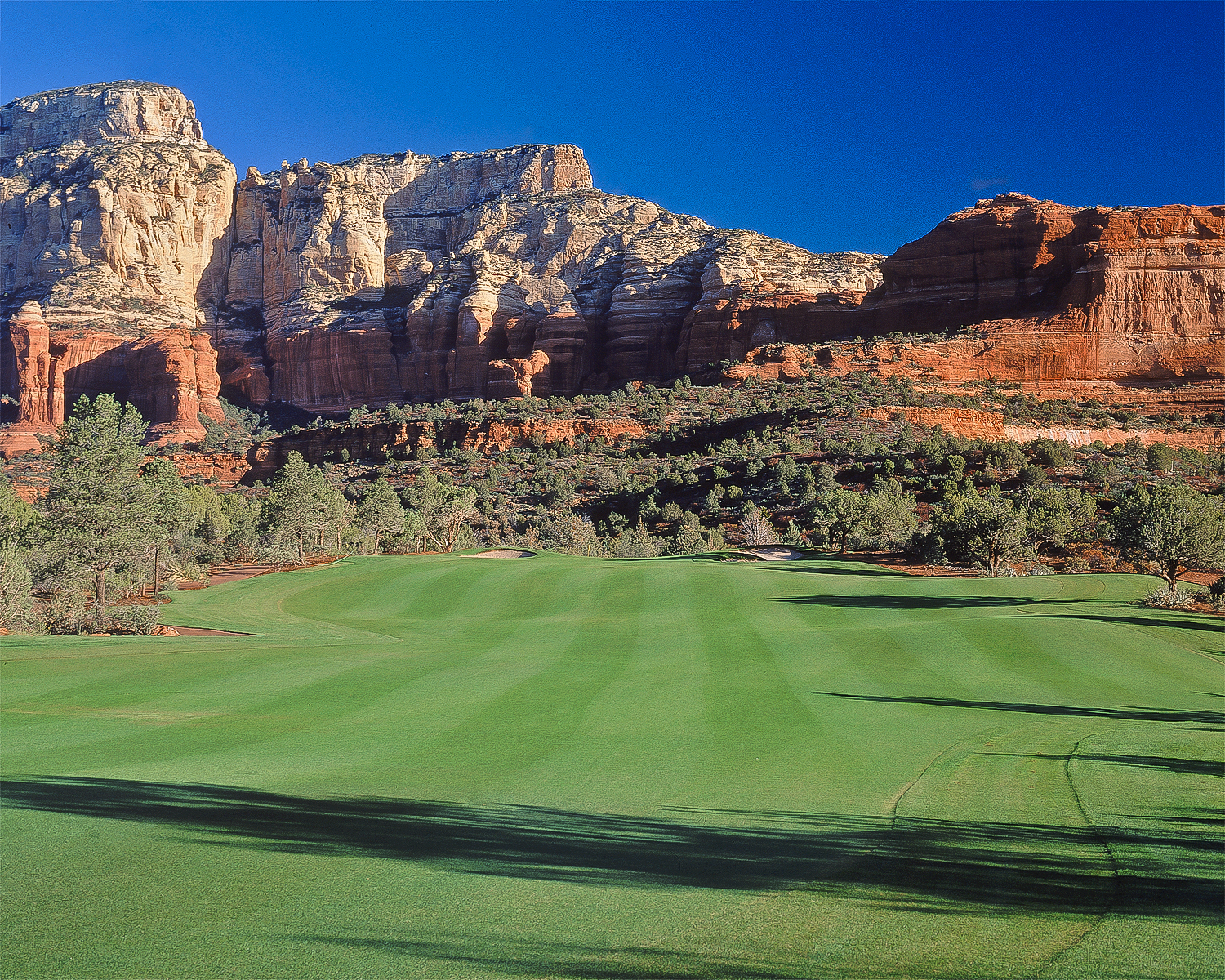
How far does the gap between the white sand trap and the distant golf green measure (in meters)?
19.6

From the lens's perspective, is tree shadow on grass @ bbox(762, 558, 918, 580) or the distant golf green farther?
tree shadow on grass @ bbox(762, 558, 918, 580)

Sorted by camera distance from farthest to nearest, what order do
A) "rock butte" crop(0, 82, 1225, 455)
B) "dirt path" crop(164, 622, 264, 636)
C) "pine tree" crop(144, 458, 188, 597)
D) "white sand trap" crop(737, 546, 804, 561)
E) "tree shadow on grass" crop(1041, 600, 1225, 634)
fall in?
"rock butte" crop(0, 82, 1225, 455) < "white sand trap" crop(737, 546, 804, 561) < "pine tree" crop(144, 458, 188, 597) < "dirt path" crop(164, 622, 264, 636) < "tree shadow on grass" crop(1041, 600, 1225, 634)

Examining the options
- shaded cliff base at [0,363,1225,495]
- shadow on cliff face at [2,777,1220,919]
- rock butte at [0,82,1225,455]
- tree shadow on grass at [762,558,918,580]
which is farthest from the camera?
rock butte at [0,82,1225,455]

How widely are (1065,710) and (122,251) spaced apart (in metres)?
136

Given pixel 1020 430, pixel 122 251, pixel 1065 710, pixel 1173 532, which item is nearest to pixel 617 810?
pixel 1065 710

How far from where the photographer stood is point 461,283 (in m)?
119

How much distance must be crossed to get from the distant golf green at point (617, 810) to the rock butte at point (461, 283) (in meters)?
68.9

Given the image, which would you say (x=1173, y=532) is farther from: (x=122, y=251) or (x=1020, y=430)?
(x=122, y=251)

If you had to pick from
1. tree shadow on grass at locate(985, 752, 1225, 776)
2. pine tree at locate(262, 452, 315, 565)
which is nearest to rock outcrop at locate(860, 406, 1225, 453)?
pine tree at locate(262, 452, 315, 565)

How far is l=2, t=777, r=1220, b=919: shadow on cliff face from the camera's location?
196 inches

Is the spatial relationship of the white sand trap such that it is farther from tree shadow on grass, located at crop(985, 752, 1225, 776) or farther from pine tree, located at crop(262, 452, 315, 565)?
tree shadow on grass, located at crop(985, 752, 1225, 776)

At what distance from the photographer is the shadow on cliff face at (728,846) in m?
4.98

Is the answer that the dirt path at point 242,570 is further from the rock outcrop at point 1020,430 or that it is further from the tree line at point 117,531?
the rock outcrop at point 1020,430

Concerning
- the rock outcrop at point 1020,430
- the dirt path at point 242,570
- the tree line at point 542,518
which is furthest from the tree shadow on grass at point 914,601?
the rock outcrop at point 1020,430
